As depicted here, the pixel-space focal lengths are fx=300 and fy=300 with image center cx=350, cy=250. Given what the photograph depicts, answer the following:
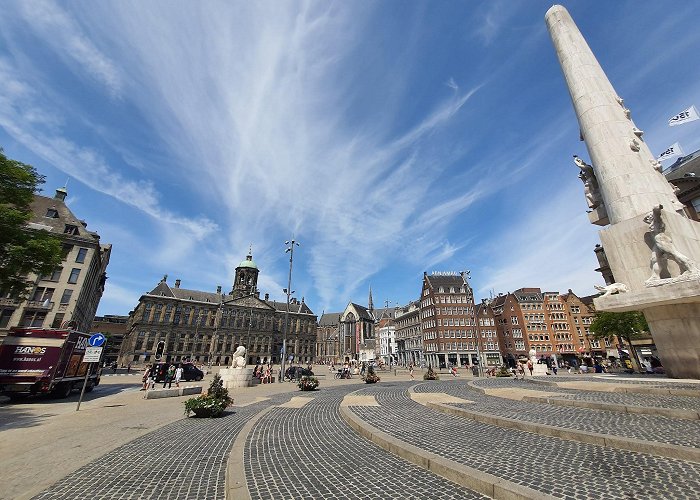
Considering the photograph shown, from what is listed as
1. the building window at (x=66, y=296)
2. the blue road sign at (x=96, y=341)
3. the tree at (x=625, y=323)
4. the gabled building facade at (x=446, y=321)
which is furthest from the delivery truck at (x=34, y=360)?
the gabled building facade at (x=446, y=321)

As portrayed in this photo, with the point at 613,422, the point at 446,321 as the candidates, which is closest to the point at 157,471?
the point at 613,422

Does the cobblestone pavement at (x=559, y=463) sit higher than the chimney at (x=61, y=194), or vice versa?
the chimney at (x=61, y=194)

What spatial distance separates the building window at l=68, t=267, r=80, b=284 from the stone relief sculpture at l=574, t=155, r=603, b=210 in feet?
193

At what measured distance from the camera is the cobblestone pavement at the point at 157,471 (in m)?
4.78

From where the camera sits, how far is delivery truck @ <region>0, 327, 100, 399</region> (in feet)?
52.7

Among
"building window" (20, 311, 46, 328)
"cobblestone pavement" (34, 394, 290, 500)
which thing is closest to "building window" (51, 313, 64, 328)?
"building window" (20, 311, 46, 328)

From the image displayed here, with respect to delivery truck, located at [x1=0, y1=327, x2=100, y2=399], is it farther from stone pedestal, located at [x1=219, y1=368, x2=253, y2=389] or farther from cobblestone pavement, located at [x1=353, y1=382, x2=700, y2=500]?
cobblestone pavement, located at [x1=353, y1=382, x2=700, y2=500]

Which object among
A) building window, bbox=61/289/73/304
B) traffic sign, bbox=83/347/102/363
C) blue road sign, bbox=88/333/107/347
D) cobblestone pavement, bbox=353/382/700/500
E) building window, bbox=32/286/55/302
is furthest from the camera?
building window, bbox=61/289/73/304

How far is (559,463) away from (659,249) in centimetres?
1153

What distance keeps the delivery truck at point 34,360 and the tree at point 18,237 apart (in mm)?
2688

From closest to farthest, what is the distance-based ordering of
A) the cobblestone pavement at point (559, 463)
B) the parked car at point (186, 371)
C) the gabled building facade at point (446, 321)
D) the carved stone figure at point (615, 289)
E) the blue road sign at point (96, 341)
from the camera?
1. the cobblestone pavement at point (559, 463)
2. the carved stone figure at point (615, 289)
3. the blue road sign at point (96, 341)
4. the parked car at point (186, 371)
5. the gabled building facade at point (446, 321)

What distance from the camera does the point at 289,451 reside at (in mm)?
6578

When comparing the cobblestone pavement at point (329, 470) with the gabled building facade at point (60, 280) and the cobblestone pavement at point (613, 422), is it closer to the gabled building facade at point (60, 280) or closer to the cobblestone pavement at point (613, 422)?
the cobblestone pavement at point (613, 422)

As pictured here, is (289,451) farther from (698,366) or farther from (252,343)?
(252,343)
